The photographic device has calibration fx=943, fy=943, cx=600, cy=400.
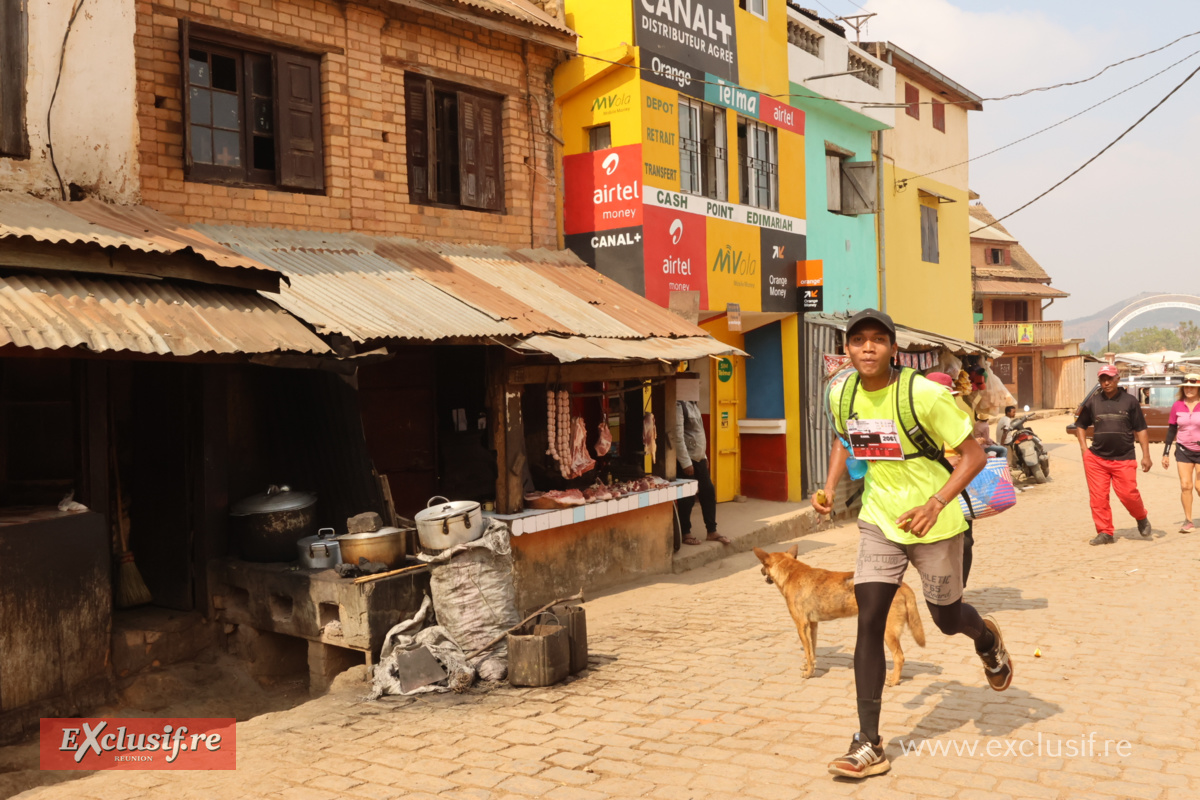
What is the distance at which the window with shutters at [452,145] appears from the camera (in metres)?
10.4

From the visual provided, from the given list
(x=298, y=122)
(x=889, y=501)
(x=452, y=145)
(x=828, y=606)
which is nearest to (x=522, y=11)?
(x=452, y=145)

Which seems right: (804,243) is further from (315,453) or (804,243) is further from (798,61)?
(315,453)

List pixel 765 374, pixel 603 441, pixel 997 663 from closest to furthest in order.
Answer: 1. pixel 997 663
2. pixel 603 441
3. pixel 765 374

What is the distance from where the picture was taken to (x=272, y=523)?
7.32m

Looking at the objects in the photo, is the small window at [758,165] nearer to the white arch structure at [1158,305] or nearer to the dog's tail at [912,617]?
the dog's tail at [912,617]

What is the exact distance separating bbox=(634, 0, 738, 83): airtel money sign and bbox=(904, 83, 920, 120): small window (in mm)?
8078

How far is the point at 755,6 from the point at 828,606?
430 inches

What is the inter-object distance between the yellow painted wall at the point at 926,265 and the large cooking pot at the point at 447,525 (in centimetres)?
1367

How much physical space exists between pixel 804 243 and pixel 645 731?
36.6 ft

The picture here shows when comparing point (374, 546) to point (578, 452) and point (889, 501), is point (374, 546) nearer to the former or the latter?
point (578, 452)

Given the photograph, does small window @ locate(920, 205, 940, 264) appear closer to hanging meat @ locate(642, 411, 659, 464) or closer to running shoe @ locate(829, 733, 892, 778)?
hanging meat @ locate(642, 411, 659, 464)


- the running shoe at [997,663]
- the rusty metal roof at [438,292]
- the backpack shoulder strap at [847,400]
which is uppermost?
the rusty metal roof at [438,292]

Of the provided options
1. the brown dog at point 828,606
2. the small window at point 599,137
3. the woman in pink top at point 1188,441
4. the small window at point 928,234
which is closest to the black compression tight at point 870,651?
the brown dog at point 828,606

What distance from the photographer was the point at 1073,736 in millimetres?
4855
